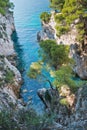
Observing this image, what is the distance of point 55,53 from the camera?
37875 mm

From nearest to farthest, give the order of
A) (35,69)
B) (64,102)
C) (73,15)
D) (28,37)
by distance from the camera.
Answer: (64,102)
(35,69)
(73,15)
(28,37)

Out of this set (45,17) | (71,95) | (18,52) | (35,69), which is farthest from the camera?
(18,52)

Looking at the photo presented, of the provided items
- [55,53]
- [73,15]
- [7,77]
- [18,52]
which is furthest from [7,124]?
[18,52]

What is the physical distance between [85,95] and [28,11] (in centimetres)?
7114

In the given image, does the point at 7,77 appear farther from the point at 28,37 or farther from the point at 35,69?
the point at 28,37

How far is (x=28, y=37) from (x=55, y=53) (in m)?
36.0

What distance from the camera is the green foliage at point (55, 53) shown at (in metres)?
38.1

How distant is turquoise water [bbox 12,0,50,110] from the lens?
153 ft

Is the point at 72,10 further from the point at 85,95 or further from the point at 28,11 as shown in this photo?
the point at 28,11

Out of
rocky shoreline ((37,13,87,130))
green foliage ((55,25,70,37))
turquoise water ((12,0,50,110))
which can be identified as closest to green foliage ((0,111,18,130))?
rocky shoreline ((37,13,87,130))

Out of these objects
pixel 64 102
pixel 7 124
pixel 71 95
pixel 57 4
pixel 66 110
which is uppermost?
pixel 57 4

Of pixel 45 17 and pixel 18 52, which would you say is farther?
pixel 18 52

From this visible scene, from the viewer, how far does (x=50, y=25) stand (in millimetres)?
61312

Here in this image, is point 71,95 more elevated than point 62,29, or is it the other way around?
point 62,29
